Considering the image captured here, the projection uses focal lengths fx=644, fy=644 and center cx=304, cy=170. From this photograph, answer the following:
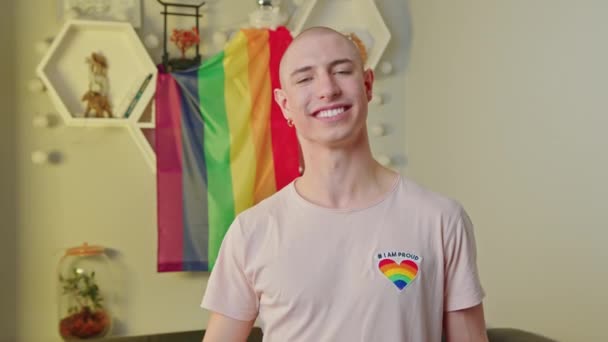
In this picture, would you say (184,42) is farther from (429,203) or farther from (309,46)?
(429,203)

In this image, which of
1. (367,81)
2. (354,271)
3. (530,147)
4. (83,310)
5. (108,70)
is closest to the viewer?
(354,271)

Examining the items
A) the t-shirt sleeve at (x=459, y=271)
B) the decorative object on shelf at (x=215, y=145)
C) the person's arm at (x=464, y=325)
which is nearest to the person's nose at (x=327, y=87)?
the t-shirt sleeve at (x=459, y=271)

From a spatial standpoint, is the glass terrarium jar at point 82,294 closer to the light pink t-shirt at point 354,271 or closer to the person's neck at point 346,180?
the light pink t-shirt at point 354,271

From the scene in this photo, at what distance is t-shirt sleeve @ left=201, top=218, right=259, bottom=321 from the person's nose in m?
0.28

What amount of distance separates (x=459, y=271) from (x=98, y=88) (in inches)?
72.6

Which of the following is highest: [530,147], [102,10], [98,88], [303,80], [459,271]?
[102,10]

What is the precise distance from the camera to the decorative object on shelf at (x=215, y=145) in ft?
8.16

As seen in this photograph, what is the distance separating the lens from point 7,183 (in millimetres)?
2416

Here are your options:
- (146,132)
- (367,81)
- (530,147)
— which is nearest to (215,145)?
(146,132)

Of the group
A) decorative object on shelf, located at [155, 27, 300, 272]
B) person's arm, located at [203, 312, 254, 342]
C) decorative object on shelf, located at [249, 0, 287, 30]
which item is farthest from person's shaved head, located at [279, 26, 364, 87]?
decorative object on shelf, located at [249, 0, 287, 30]

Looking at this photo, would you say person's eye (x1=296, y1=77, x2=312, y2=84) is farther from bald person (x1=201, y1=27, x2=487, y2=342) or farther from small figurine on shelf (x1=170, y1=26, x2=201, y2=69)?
small figurine on shelf (x1=170, y1=26, x2=201, y2=69)

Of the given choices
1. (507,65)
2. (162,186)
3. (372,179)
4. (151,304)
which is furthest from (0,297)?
(507,65)

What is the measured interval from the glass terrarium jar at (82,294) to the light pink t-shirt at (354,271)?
144 cm

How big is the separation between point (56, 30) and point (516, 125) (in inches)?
68.4
